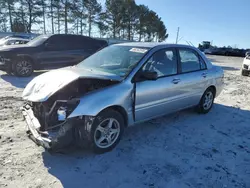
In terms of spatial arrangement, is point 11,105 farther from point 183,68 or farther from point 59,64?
point 59,64

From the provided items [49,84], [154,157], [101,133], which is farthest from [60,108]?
[154,157]

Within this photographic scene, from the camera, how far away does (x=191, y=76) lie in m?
4.71

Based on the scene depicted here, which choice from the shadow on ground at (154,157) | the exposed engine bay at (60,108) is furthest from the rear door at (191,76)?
the exposed engine bay at (60,108)

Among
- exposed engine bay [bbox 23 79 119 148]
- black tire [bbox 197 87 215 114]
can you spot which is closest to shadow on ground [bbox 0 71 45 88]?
exposed engine bay [bbox 23 79 119 148]

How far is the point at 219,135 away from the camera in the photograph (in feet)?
14.2

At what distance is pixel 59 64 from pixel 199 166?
7.87 metres

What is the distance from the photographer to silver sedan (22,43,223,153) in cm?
300

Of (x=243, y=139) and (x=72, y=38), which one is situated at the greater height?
(x=72, y=38)

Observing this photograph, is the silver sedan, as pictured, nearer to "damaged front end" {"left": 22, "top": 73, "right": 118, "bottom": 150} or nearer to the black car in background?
"damaged front end" {"left": 22, "top": 73, "right": 118, "bottom": 150}

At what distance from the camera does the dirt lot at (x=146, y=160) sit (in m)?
2.83

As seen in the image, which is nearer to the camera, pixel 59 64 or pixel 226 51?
pixel 59 64

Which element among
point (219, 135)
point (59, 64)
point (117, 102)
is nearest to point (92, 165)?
point (117, 102)

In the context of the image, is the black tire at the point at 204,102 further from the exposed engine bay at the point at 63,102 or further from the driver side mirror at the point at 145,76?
the exposed engine bay at the point at 63,102

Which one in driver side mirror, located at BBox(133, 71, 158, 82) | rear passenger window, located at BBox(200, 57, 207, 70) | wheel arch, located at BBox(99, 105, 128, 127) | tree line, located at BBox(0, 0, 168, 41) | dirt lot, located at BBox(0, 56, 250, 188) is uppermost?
tree line, located at BBox(0, 0, 168, 41)
